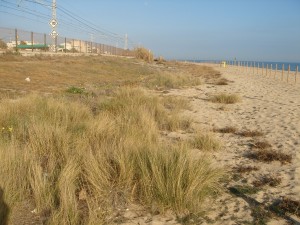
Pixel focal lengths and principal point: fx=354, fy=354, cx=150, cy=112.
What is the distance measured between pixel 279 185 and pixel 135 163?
200 cm

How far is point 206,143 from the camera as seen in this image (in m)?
6.48

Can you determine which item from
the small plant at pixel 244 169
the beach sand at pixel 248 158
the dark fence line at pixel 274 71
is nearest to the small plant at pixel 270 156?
the beach sand at pixel 248 158

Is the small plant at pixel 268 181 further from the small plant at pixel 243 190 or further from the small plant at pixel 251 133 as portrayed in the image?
the small plant at pixel 251 133

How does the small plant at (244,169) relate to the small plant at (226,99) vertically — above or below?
below

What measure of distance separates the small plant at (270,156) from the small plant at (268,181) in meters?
0.89

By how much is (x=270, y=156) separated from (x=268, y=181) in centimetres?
123

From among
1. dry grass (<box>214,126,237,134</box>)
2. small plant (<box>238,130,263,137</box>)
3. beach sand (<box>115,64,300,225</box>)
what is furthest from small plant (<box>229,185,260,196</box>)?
dry grass (<box>214,126,237,134</box>)

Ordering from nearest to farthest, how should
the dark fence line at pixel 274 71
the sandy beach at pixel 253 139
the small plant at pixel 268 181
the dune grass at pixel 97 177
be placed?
the dune grass at pixel 97 177 < the sandy beach at pixel 253 139 < the small plant at pixel 268 181 < the dark fence line at pixel 274 71

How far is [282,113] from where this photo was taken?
10.9 meters

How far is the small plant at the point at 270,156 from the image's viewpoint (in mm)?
5965

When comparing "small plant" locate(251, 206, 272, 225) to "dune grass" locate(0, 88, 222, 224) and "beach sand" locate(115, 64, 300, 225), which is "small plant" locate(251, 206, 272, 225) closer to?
"beach sand" locate(115, 64, 300, 225)

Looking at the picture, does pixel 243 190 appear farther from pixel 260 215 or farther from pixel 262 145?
pixel 262 145

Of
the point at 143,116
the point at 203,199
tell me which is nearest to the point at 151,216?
the point at 203,199

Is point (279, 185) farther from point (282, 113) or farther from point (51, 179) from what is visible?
point (282, 113)
